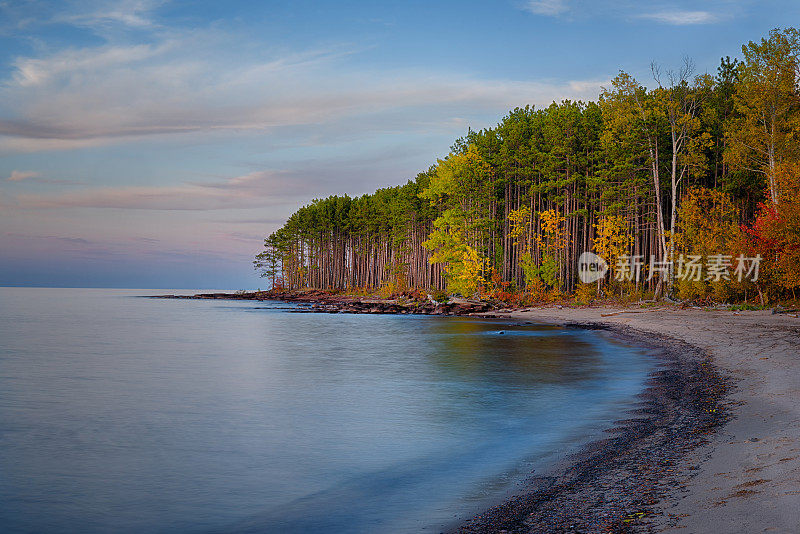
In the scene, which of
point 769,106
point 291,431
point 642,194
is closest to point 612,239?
point 642,194

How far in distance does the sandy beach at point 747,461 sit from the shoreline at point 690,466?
0.04 feet

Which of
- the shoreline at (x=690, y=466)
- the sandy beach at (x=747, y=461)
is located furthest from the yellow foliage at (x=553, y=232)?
the shoreline at (x=690, y=466)

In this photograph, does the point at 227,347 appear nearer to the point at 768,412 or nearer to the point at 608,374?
the point at 608,374

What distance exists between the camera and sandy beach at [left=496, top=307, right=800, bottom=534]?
5.50 metres

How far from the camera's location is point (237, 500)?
852cm

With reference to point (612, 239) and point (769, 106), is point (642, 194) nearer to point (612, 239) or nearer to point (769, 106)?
point (612, 239)

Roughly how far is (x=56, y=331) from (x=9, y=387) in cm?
2529

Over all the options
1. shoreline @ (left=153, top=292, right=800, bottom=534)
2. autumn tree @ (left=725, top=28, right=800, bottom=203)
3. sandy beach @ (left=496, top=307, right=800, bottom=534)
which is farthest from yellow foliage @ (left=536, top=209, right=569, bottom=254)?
shoreline @ (left=153, top=292, right=800, bottom=534)

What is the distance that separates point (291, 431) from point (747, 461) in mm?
8871

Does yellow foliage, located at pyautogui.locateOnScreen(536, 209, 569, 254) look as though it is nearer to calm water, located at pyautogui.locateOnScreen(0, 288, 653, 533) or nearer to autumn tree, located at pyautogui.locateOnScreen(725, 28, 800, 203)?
autumn tree, located at pyautogui.locateOnScreen(725, 28, 800, 203)

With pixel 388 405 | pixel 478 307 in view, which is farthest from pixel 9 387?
pixel 478 307

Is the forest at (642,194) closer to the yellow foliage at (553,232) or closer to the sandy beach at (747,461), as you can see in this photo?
the yellow foliage at (553,232)

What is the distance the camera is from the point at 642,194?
46.4m

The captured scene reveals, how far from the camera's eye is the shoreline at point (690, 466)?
575 cm
